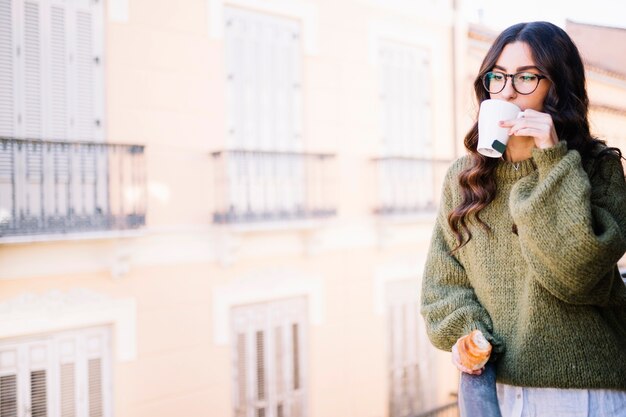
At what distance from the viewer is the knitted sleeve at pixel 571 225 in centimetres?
87

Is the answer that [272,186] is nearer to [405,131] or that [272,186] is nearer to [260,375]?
[260,375]

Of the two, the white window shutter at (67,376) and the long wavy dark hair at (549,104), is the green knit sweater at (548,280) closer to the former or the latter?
the long wavy dark hair at (549,104)

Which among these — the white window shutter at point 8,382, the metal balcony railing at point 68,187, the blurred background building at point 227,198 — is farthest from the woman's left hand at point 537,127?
the white window shutter at point 8,382

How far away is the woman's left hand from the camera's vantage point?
94 centimetres

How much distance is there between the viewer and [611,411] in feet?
3.14

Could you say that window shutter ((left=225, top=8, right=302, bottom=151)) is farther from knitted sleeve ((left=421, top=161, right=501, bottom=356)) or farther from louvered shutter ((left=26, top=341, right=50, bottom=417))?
knitted sleeve ((left=421, top=161, right=501, bottom=356))

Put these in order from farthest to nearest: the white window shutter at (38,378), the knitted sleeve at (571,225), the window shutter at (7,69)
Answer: the white window shutter at (38,378) < the window shutter at (7,69) < the knitted sleeve at (571,225)

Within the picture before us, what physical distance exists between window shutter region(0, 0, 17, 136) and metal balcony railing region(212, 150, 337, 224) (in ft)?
4.66

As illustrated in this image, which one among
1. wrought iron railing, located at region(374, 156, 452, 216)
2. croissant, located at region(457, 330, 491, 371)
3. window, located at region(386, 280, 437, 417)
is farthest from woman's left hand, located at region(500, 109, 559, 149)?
window, located at region(386, 280, 437, 417)

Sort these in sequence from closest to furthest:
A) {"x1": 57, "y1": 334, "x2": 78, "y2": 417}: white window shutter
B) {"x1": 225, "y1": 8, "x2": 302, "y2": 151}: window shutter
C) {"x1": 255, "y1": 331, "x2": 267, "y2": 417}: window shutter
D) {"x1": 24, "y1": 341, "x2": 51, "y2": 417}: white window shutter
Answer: {"x1": 24, "y1": 341, "x2": 51, "y2": 417}: white window shutter < {"x1": 57, "y1": 334, "x2": 78, "y2": 417}: white window shutter < {"x1": 225, "y1": 8, "x2": 302, "y2": 151}: window shutter < {"x1": 255, "y1": 331, "x2": 267, "y2": 417}: window shutter

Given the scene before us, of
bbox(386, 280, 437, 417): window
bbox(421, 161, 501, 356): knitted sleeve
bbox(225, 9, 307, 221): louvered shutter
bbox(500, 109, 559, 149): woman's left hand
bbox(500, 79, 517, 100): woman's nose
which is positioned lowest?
bbox(386, 280, 437, 417): window

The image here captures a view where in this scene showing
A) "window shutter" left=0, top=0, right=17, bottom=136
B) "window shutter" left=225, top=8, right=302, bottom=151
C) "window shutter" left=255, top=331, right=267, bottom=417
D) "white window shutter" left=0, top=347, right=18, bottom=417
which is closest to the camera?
"window shutter" left=0, top=0, right=17, bottom=136

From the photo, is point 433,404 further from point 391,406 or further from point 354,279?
point 354,279

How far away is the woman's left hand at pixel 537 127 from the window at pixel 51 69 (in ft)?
11.3
